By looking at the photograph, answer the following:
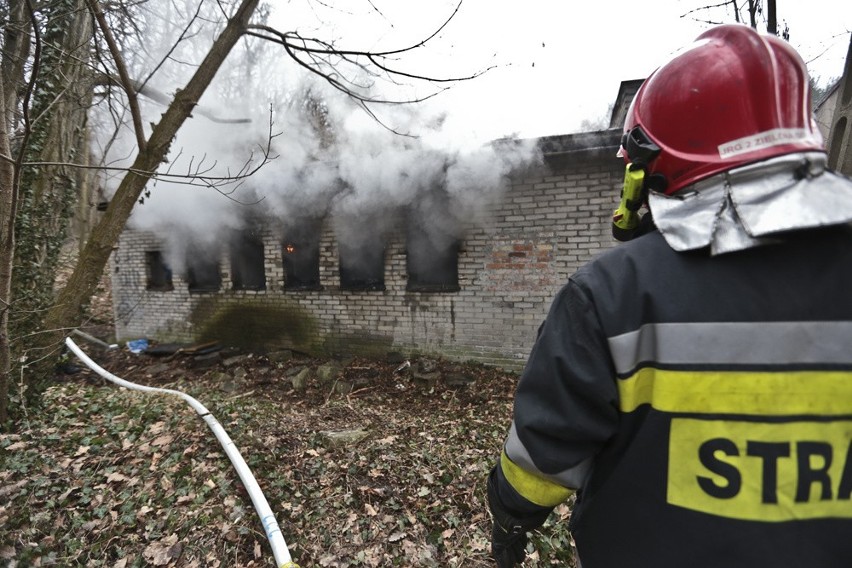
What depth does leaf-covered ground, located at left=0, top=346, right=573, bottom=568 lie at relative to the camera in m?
2.59

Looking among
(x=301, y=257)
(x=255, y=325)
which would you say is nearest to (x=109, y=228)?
(x=301, y=257)

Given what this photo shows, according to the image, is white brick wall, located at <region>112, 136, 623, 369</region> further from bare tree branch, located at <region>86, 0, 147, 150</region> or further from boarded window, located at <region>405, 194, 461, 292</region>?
bare tree branch, located at <region>86, 0, 147, 150</region>

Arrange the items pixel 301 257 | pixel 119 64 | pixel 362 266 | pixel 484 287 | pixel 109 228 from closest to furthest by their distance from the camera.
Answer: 1. pixel 119 64
2. pixel 109 228
3. pixel 484 287
4. pixel 362 266
5. pixel 301 257

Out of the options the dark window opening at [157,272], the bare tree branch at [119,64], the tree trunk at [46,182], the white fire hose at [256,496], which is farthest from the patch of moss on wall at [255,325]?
the bare tree branch at [119,64]

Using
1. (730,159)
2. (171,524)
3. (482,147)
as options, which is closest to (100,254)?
(171,524)

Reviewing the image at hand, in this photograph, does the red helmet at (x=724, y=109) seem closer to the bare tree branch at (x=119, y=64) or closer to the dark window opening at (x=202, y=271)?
the bare tree branch at (x=119, y=64)

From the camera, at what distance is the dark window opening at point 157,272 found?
8.24 metres

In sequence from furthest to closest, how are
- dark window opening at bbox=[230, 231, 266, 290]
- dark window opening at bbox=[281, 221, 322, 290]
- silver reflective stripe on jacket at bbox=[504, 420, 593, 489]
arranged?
dark window opening at bbox=[230, 231, 266, 290], dark window opening at bbox=[281, 221, 322, 290], silver reflective stripe on jacket at bbox=[504, 420, 593, 489]

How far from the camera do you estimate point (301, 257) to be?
7113 millimetres

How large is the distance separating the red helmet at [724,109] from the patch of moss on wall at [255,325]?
6255 millimetres

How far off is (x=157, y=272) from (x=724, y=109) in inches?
394

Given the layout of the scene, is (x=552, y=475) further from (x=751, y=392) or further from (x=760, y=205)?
(x=760, y=205)

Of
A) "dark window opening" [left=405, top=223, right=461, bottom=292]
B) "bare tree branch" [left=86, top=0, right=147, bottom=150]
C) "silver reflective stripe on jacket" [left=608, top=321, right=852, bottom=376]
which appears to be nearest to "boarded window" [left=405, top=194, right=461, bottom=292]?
"dark window opening" [left=405, top=223, right=461, bottom=292]

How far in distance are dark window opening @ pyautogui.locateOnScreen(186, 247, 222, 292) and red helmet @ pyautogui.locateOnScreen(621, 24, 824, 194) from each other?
8029 mm
